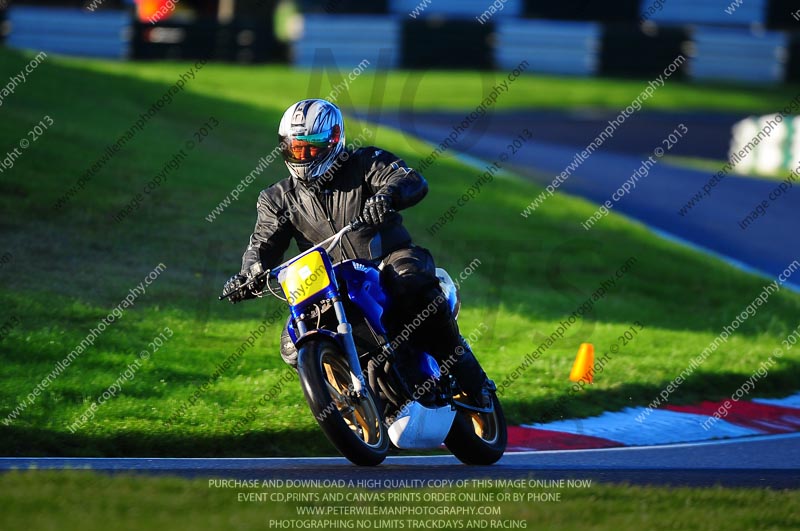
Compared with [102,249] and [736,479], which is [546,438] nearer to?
[736,479]

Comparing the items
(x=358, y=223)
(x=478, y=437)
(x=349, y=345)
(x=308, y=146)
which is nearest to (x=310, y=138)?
(x=308, y=146)

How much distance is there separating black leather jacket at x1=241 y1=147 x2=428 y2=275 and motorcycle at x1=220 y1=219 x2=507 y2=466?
175 millimetres

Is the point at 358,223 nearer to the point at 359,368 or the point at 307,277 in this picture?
the point at 307,277

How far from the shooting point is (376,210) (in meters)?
7.00

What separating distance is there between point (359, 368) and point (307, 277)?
54 centimetres

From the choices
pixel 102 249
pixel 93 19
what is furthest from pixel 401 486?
pixel 93 19

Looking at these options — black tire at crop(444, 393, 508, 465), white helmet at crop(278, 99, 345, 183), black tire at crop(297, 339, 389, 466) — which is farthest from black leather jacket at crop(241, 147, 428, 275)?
black tire at crop(444, 393, 508, 465)

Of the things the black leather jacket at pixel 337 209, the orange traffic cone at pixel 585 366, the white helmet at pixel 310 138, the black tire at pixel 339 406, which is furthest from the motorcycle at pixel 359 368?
the orange traffic cone at pixel 585 366

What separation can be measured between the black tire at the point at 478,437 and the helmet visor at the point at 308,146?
167 cm

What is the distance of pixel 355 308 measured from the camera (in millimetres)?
7109

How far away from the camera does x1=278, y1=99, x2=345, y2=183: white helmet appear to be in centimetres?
724

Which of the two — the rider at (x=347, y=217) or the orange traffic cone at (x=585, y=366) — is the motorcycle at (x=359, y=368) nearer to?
the rider at (x=347, y=217)

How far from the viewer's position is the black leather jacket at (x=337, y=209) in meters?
7.41

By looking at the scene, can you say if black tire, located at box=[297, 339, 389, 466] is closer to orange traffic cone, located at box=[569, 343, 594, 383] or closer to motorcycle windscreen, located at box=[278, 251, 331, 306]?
motorcycle windscreen, located at box=[278, 251, 331, 306]
